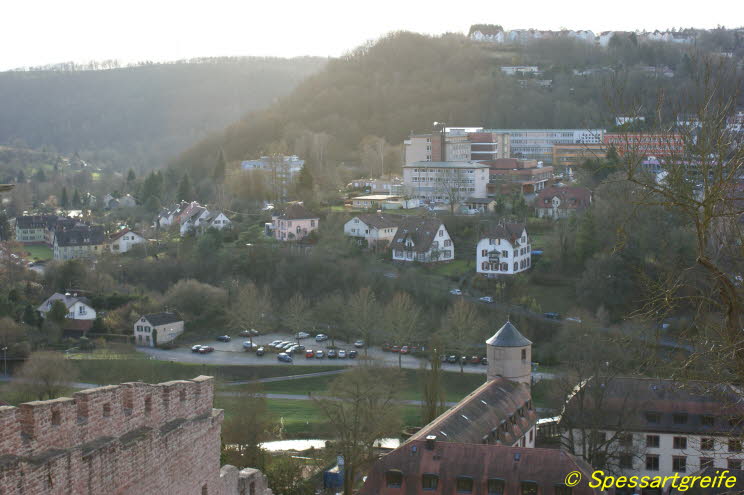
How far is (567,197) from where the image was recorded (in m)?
52.2

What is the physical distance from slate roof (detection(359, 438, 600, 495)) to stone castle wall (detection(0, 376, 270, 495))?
8.90 m

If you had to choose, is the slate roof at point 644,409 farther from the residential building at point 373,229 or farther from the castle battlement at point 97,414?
the residential building at point 373,229

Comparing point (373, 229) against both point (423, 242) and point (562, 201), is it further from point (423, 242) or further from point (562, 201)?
point (562, 201)

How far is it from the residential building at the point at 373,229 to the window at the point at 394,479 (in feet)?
A: 104

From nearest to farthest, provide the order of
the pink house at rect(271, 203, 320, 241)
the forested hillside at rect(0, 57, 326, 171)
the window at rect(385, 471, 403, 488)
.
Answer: the window at rect(385, 471, 403, 488), the pink house at rect(271, 203, 320, 241), the forested hillside at rect(0, 57, 326, 171)

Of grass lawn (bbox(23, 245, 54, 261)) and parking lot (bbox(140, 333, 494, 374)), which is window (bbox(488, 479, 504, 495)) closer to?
parking lot (bbox(140, 333, 494, 374))

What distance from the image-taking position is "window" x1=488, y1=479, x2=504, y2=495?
64.3ft

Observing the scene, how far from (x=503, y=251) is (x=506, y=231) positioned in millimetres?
1256

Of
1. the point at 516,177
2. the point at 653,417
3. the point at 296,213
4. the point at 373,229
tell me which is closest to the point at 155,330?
the point at 373,229

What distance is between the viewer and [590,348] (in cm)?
3039

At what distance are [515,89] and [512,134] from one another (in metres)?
12.5

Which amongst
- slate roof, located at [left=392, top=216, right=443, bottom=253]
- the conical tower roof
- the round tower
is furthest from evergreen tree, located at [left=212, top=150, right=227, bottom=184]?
the round tower

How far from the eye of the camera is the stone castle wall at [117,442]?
7.70m

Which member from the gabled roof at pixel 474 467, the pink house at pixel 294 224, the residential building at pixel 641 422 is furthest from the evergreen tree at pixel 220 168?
the gabled roof at pixel 474 467
